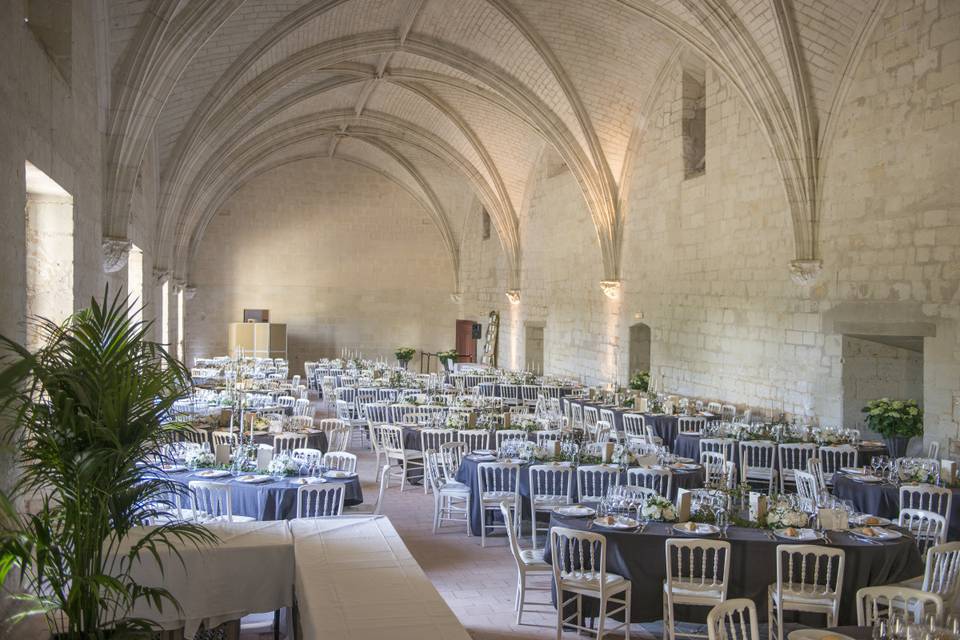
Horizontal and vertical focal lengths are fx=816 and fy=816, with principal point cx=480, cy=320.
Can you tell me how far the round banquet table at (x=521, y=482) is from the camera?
774 cm

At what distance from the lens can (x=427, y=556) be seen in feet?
24.3

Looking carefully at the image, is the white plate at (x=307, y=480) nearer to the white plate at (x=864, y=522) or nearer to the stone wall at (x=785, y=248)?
the white plate at (x=864, y=522)

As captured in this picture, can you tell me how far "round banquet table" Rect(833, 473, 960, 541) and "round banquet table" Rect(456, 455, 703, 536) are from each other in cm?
135

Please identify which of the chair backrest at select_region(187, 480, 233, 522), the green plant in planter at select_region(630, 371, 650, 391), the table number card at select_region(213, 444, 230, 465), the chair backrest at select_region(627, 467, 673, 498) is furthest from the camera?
the green plant in planter at select_region(630, 371, 650, 391)

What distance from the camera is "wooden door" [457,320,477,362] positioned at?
87.6 ft

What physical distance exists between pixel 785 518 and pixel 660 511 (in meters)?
0.84

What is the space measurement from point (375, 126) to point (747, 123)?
1235 centimetres

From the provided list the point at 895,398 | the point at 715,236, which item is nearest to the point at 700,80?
the point at 715,236

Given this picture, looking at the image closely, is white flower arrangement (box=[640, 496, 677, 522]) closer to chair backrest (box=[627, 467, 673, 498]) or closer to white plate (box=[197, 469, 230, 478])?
chair backrest (box=[627, 467, 673, 498])

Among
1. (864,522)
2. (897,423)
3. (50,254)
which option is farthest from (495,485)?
(897,423)

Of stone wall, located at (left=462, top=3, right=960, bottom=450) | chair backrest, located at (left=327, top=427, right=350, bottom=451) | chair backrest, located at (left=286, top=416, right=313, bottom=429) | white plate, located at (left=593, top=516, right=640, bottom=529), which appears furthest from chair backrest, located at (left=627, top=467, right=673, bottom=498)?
chair backrest, located at (left=286, top=416, right=313, bottom=429)

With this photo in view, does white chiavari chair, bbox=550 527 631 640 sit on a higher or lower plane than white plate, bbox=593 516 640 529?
lower

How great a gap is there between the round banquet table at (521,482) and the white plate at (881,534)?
223cm

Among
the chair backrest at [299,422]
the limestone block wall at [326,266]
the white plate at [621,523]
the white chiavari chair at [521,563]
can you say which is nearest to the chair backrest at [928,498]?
the white plate at [621,523]
